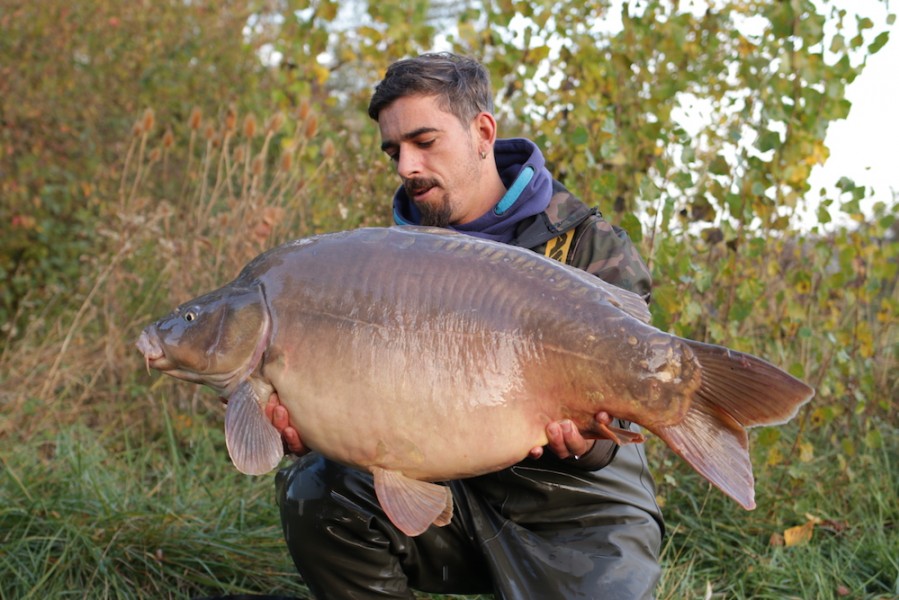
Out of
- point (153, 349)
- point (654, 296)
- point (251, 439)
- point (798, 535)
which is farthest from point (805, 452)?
point (153, 349)

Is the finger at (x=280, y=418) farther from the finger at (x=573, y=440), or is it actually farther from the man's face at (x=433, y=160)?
the man's face at (x=433, y=160)

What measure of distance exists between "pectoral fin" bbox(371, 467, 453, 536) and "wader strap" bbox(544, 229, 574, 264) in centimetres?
71

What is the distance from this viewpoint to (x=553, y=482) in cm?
203

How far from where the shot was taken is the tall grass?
8.36 feet

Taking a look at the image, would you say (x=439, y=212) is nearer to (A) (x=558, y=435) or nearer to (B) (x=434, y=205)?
(B) (x=434, y=205)

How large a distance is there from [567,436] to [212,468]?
2024 millimetres

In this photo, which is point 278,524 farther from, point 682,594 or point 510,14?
point 510,14

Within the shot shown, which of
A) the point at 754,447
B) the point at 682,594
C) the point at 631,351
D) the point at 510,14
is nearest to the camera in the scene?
the point at 631,351

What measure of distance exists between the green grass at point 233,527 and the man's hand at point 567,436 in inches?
Result: 38.0

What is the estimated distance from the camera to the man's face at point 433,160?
2.37 metres

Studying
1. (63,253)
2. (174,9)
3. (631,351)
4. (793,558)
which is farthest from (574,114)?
(174,9)

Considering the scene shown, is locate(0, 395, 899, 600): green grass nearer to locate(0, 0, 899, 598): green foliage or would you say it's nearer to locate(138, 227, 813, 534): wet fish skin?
locate(0, 0, 899, 598): green foliage

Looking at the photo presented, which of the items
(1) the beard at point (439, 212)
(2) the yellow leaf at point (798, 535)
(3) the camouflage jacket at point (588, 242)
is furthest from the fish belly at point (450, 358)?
(2) the yellow leaf at point (798, 535)

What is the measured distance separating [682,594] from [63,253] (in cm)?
409
